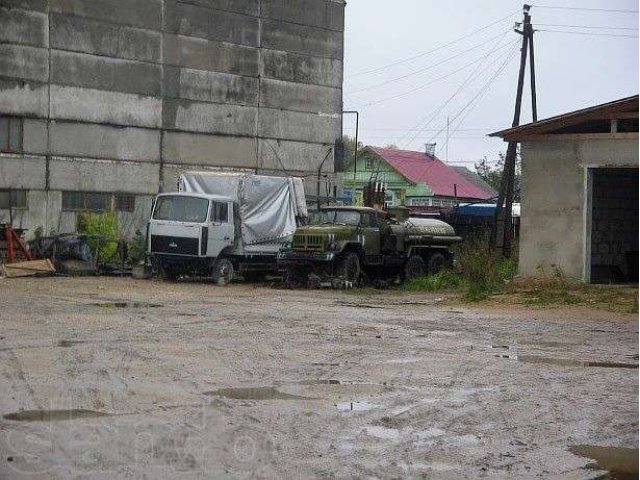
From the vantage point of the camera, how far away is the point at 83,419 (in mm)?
8539

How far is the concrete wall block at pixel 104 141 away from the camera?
127ft

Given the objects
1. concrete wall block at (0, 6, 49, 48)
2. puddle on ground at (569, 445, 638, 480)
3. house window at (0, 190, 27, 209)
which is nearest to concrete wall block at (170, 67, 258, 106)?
concrete wall block at (0, 6, 49, 48)

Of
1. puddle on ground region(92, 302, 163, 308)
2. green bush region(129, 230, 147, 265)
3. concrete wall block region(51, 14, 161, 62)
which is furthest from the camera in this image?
concrete wall block region(51, 14, 161, 62)

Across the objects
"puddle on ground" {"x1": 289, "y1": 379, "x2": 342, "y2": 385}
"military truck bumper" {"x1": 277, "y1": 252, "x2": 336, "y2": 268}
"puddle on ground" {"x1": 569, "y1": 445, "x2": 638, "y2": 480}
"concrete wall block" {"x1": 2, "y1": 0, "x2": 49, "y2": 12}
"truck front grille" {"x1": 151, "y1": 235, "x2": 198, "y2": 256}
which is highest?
"concrete wall block" {"x1": 2, "y1": 0, "x2": 49, "y2": 12}

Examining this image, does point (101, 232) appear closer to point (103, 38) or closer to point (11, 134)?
point (11, 134)

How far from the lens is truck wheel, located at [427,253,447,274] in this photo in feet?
100

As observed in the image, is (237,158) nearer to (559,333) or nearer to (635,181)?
(635,181)

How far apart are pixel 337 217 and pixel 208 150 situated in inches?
622

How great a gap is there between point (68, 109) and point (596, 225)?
19817 millimetres

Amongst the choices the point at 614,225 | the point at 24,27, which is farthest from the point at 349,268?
the point at 24,27

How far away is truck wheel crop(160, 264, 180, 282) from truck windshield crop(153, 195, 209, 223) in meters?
1.24

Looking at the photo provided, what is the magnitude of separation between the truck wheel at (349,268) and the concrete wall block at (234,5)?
18.3m

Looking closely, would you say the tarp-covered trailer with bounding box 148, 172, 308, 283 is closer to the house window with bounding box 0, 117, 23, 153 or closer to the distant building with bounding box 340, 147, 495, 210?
the house window with bounding box 0, 117, 23, 153

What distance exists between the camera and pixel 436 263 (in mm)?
30797
